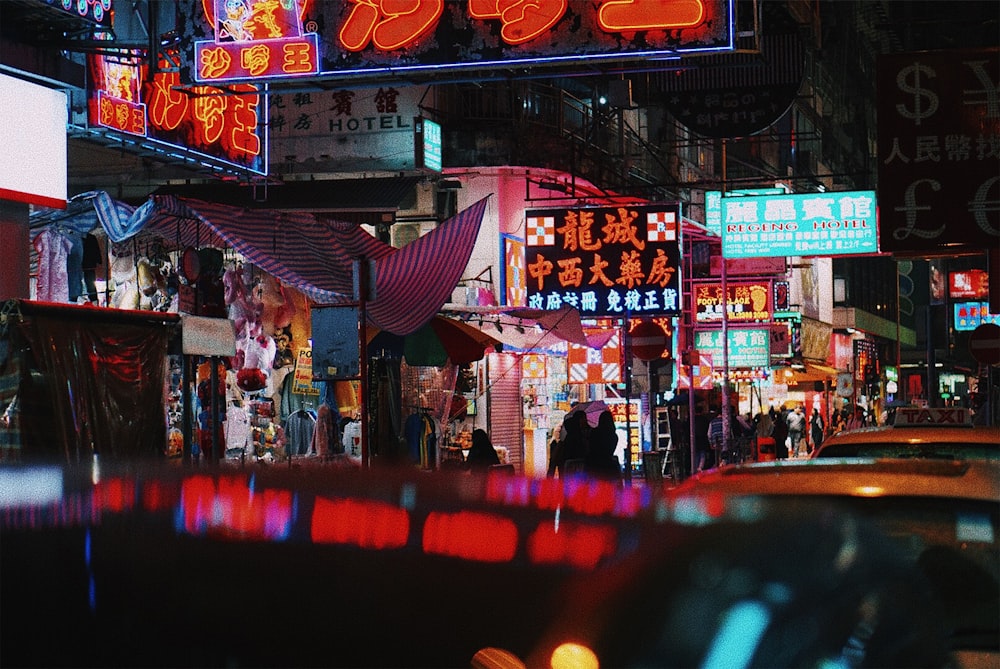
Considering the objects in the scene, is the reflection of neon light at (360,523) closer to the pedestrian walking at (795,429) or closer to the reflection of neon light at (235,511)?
the reflection of neon light at (235,511)

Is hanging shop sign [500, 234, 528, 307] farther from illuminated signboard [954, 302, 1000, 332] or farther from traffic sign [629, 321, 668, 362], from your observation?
illuminated signboard [954, 302, 1000, 332]

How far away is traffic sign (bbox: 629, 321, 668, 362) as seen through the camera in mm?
21281

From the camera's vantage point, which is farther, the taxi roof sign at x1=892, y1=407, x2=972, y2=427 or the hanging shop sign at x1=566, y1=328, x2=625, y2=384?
the hanging shop sign at x1=566, y1=328, x2=625, y2=384

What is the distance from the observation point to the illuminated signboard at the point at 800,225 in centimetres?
2570

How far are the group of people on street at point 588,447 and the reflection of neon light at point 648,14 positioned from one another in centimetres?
959

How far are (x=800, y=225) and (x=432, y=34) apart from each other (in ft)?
51.0

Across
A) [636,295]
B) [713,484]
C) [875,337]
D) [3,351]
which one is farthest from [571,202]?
[875,337]

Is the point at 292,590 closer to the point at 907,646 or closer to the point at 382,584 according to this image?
the point at 382,584

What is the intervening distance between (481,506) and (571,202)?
78.6 feet

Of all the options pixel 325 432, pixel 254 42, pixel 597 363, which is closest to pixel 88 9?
pixel 254 42

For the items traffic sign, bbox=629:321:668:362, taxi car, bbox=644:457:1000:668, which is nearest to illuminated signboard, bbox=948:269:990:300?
traffic sign, bbox=629:321:668:362

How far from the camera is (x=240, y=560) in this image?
352 cm

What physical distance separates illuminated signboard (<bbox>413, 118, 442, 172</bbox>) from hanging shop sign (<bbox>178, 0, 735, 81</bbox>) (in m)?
11.1

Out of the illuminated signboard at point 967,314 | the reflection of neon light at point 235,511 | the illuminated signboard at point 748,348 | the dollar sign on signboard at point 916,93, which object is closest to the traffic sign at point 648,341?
the dollar sign on signboard at point 916,93
